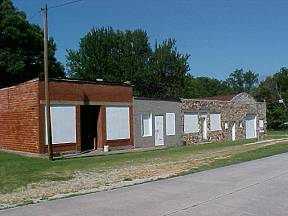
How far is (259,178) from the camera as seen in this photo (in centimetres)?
1484

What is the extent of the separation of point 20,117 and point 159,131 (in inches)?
454

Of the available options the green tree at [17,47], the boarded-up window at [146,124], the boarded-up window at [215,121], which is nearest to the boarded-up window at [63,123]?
the boarded-up window at [146,124]

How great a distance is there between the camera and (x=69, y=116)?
29.7 meters

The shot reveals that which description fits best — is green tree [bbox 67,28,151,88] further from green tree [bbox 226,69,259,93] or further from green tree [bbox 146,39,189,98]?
green tree [bbox 226,69,259,93]

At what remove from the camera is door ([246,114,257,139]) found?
53031 millimetres

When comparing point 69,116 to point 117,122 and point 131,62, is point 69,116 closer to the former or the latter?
point 117,122

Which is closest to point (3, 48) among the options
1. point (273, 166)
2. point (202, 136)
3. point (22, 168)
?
point (202, 136)

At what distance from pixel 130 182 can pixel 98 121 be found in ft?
58.2

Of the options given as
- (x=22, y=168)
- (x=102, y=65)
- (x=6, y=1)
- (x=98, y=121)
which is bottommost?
(x=22, y=168)

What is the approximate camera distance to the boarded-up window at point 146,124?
35562 millimetres

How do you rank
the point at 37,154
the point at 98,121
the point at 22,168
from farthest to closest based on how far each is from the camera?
the point at 98,121 → the point at 37,154 → the point at 22,168

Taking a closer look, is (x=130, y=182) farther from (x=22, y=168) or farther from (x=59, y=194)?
(x=22, y=168)

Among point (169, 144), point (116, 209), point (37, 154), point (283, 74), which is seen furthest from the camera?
point (283, 74)

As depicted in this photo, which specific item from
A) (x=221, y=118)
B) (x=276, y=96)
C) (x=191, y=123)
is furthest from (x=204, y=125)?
(x=276, y=96)
